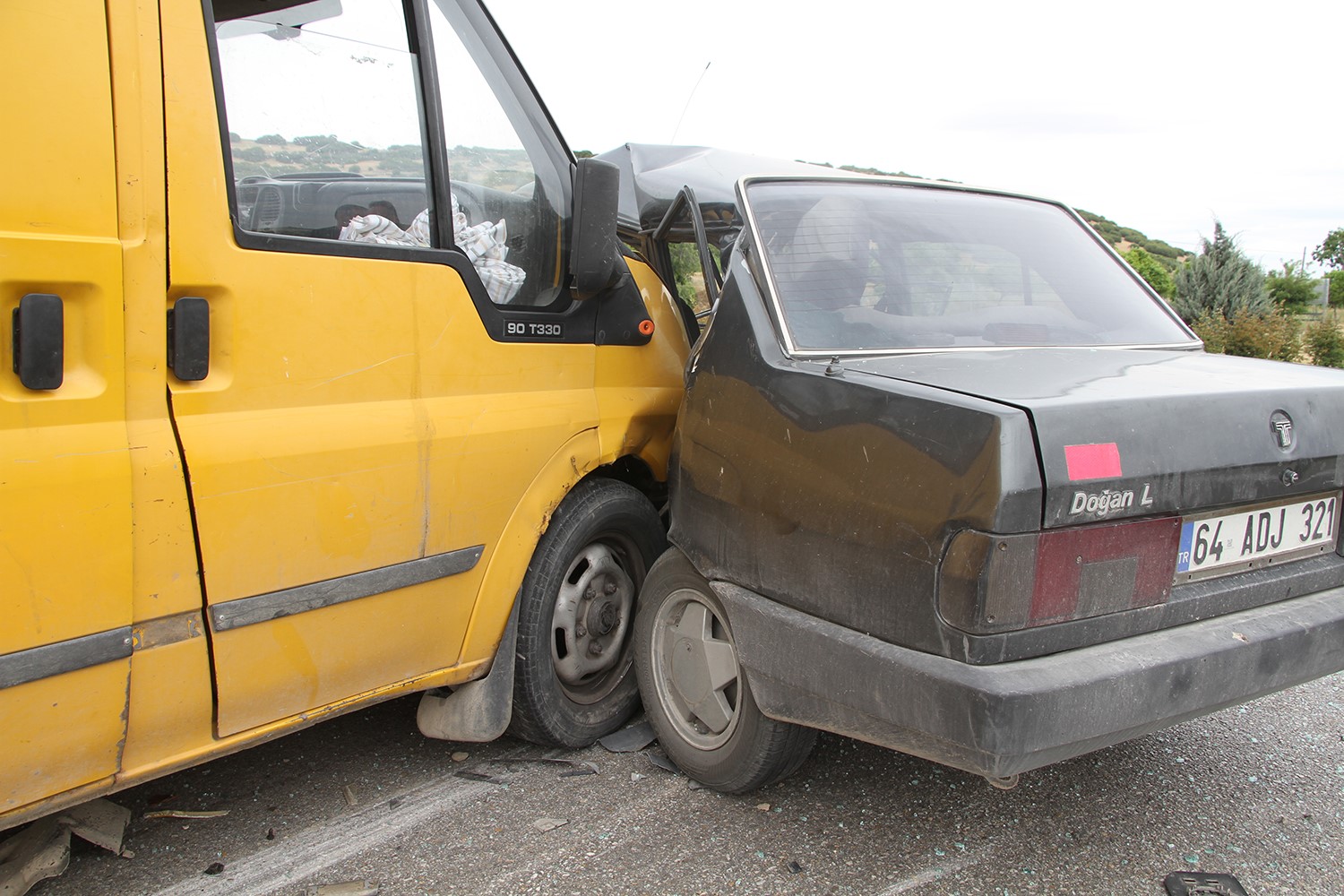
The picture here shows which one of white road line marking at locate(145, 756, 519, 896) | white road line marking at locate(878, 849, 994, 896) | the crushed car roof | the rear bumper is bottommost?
white road line marking at locate(145, 756, 519, 896)

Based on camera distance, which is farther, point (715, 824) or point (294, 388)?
point (715, 824)

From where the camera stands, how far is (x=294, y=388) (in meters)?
2.27

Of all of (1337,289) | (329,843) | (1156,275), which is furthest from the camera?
(1337,289)

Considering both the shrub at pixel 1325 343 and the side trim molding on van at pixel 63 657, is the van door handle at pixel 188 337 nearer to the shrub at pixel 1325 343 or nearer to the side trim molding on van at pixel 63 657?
the side trim molding on van at pixel 63 657

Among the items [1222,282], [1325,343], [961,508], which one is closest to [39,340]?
[961,508]

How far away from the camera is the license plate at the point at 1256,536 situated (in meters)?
2.26

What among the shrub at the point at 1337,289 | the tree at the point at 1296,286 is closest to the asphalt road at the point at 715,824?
the tree at the point at 1296,286

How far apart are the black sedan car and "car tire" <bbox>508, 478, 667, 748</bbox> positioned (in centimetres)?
20

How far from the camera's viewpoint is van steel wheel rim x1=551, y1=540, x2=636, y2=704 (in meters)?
3.16

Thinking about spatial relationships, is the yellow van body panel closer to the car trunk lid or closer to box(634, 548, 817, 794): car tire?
box(634, 548, 817, 794): car tire

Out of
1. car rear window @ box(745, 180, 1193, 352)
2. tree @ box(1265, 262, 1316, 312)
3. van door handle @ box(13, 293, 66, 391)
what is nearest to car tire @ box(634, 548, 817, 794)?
car rear window @ box(745, 180, 1193, 352)

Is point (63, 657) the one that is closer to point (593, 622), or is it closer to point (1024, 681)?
point (593, 622)

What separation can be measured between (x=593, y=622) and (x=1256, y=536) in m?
1.88

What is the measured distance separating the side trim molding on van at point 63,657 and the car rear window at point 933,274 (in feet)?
5.53
